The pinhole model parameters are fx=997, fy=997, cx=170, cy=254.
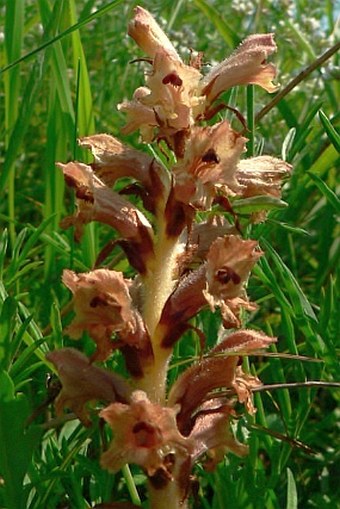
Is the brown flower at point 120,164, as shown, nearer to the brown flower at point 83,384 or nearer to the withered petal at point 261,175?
the withered petal at point 261,175

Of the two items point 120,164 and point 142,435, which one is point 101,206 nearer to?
point 120,164

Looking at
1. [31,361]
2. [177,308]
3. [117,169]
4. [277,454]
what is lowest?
[277,454]

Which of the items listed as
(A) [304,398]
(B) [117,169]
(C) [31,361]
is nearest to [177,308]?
(B) [117,169]

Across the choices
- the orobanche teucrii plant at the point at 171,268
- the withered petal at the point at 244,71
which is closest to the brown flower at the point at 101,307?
the orobanche teucrii plant at the point at 171,268

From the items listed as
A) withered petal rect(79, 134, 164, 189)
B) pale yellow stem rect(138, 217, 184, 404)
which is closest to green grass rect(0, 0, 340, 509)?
pale yellow stem rect(138, 217, 184, 404)

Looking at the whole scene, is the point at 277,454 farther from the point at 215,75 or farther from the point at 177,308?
the point at 215,75

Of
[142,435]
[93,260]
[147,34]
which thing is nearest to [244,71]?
[147,34]
